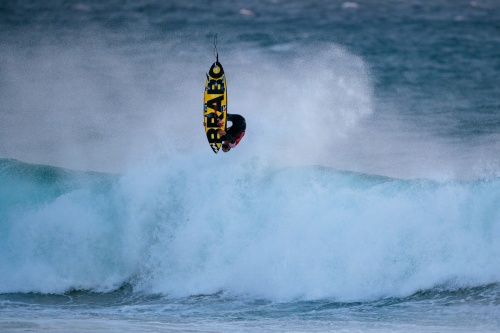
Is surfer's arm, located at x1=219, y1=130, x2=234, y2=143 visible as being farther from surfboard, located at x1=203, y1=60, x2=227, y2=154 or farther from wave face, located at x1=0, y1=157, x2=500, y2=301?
wave face, located at x1=0, y1=157, x2=500, y2=301

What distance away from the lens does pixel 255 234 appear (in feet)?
22.4

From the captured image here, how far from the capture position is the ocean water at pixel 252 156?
646 centimetres

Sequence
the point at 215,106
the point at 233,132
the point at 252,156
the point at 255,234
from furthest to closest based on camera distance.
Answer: the point at 252,156 → the point at 255,234 → the point at 233,132 → the point at 215,106

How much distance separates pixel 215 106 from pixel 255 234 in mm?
2154

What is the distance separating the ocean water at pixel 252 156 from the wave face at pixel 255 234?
0.7 inches

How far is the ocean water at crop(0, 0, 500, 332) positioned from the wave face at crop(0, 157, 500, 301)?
0.05 feet

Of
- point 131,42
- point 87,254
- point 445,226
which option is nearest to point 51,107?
point 131,42

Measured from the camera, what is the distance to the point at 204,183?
718cm

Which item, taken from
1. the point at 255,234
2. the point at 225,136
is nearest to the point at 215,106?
the point at 225,136

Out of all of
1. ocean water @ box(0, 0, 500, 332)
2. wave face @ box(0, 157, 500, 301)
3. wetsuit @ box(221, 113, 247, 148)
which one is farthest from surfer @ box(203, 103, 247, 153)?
wave face @ box(0, 157, 500, 301)

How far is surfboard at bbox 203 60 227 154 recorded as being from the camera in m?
4.95

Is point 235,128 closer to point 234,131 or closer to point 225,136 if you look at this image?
point 234,131

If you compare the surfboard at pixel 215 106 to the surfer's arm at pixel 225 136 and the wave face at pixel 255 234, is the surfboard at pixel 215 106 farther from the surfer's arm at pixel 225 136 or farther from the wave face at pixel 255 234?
the wave face at pixel 255 234

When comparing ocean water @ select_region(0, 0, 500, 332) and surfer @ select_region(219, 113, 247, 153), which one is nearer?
surfer @ select_region(219, 113, 247, 153)
